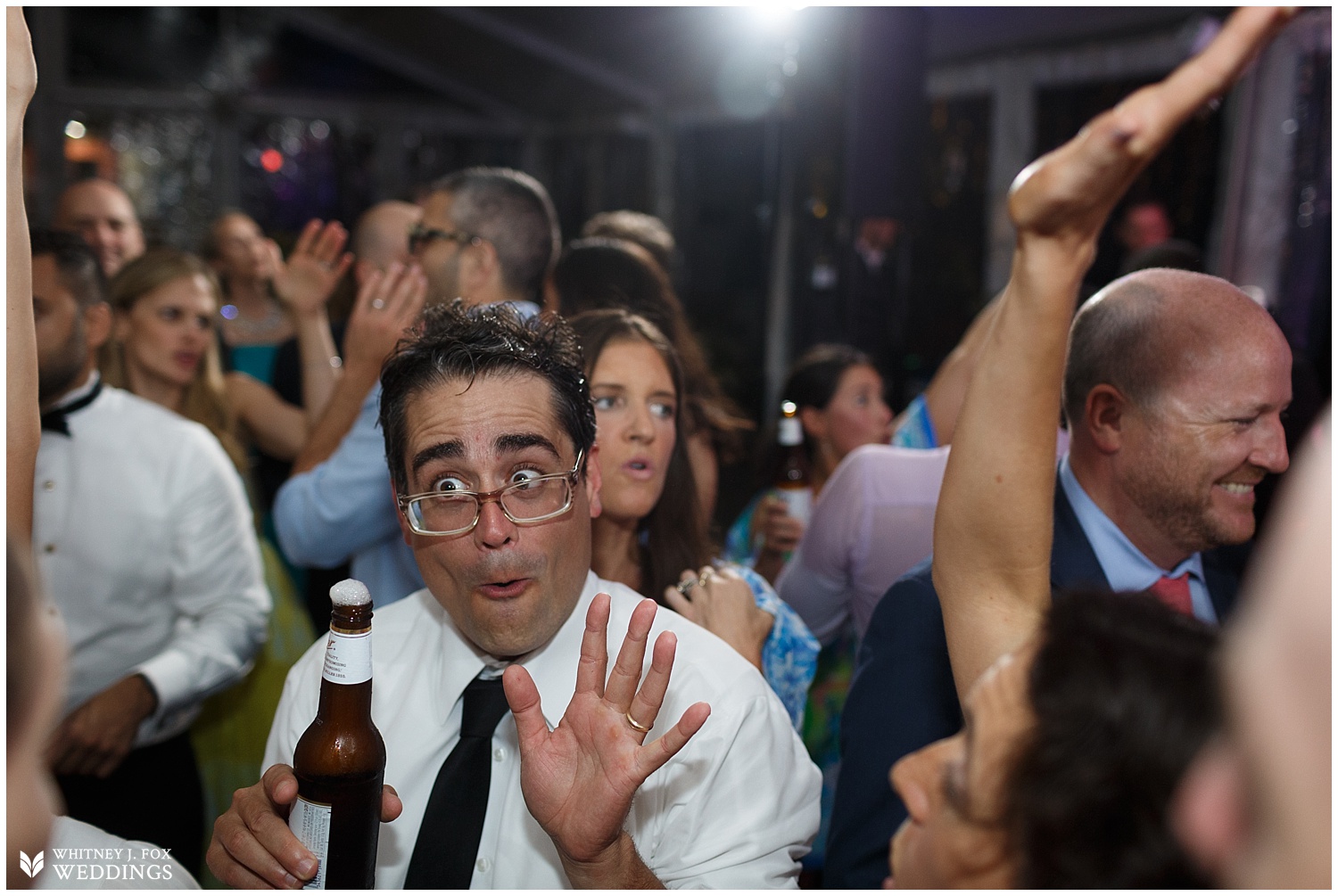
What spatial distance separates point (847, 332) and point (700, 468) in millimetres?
2396

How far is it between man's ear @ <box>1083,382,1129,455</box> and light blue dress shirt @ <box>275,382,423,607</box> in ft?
4.25

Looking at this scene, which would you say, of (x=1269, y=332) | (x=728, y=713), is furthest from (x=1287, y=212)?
(x=728, y=713)

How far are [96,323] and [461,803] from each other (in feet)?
6.12

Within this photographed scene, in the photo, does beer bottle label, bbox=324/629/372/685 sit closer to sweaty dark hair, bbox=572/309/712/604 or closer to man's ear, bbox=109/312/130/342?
sweaty dark hair, bbox=572/309/712/604

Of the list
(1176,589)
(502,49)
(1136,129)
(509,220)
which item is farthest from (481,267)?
(502,49)

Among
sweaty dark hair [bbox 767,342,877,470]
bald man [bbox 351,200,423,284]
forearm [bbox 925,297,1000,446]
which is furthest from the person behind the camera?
bald man [bbox 351,200,423,284]

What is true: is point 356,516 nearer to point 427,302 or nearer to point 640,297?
point 427,302

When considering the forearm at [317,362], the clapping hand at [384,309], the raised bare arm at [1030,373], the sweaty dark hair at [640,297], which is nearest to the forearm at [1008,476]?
the raised bare arm at [1030,373]

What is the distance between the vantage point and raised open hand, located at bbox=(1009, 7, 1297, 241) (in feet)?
2.92

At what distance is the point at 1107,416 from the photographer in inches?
64.4

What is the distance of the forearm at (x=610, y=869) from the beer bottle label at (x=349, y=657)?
32cm

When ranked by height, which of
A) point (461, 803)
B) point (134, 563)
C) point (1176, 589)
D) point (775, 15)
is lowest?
point (461, 803)

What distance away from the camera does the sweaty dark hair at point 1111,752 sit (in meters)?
0.72

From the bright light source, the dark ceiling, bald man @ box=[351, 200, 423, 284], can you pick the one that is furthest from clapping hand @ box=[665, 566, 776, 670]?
the dark ceiling
